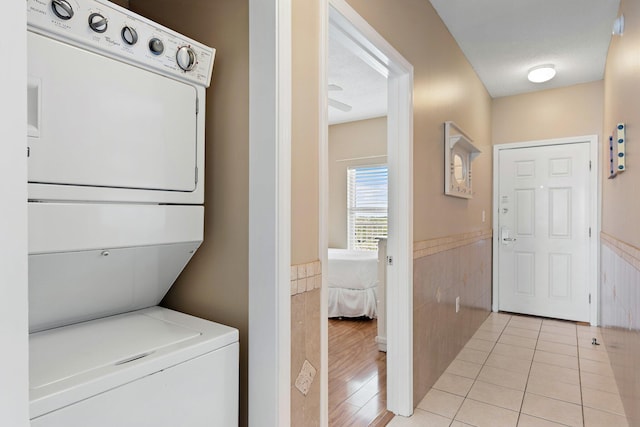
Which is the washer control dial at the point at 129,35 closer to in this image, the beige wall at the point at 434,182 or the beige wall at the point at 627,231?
the beige wall at the point at 434,182

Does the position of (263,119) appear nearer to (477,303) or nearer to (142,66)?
(142,66)

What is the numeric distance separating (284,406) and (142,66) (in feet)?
3.46

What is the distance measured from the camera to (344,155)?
5.66 m

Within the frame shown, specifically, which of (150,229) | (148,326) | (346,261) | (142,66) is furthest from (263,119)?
(346,261)

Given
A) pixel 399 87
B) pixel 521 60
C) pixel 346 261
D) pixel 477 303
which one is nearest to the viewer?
pixel 399 87

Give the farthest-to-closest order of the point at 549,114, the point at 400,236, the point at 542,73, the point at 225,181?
the point at 549,114
the point at 542,73
the point at 400,236
the point at 225,181

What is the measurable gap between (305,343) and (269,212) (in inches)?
18.5

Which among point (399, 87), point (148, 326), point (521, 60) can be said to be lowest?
point (148, 326)

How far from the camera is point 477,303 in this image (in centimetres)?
362

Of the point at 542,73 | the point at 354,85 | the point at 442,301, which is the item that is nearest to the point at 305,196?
the point at 442,301

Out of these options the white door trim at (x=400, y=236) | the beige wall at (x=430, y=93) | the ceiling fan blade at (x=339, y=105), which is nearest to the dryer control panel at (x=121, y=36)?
the beige wall at (x=430, y=93)

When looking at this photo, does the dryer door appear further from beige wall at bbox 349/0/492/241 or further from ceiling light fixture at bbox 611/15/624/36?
ceiling light fixture at bbox 611/15/624/36

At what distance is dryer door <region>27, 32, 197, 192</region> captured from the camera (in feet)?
2.68

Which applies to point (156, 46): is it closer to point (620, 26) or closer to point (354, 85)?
point (620, 26)
